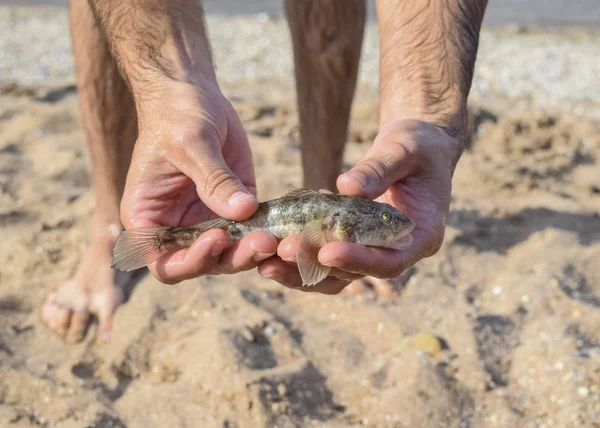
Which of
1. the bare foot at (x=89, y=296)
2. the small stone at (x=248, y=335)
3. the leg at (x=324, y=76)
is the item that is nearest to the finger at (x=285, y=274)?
the small stone at (x=248, y=335)

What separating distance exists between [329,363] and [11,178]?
2.97 meters

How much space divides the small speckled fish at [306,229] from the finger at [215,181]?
0.36 feet

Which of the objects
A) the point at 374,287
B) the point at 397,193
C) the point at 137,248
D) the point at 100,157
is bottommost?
the point at 374,287

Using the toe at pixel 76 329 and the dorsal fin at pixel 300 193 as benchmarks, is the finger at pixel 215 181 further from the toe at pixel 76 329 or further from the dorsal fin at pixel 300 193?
the toe at pixel 76 329

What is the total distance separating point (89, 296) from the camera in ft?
13.1

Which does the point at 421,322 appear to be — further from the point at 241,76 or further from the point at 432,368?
the point at 241,76

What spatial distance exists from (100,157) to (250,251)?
202cm

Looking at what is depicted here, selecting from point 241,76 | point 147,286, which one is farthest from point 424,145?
point 241,76

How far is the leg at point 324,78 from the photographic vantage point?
438 centimetres

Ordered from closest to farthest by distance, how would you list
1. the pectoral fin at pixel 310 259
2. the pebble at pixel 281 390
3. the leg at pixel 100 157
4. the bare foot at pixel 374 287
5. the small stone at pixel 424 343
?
1. the pectoral fin at pixel 310 259
2. the pebble at pixel 281 390
3. the small stone at pixel 424 343
4. the leg at pixel 100 157
5. the bare foot at pixel 374 287

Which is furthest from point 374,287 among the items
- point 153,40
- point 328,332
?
point 153,40

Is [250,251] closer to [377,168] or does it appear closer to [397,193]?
[377,168]

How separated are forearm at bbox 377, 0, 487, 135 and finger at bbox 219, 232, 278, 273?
2.90ft

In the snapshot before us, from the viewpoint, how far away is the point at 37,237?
4.39 m
